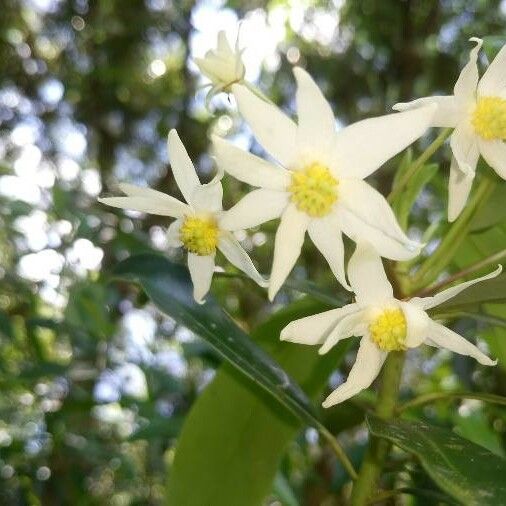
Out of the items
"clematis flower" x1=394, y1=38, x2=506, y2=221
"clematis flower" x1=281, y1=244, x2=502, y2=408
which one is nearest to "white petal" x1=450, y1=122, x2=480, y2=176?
"clematis flower" x1=394, y1=38, x2=506, y2=221

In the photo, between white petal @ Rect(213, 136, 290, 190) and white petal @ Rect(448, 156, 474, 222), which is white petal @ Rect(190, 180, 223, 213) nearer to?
white petal @ Rect(213, 136, 290, 190)

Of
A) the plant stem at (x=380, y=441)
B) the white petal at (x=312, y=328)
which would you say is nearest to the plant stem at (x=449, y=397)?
the plant stem at (x=380, y=441)

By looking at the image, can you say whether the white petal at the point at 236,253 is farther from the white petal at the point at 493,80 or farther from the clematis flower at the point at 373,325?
the white petal at the point at 493,80

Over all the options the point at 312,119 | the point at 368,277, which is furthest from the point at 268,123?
the point at 368,277

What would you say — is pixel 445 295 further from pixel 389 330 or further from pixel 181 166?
pixel 181 166

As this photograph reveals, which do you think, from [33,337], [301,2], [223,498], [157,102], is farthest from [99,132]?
[223,498]

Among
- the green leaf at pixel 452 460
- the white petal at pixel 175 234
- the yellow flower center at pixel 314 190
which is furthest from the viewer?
the white petal at pixel 175 234

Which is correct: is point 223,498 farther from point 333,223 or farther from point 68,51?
point 68,51
